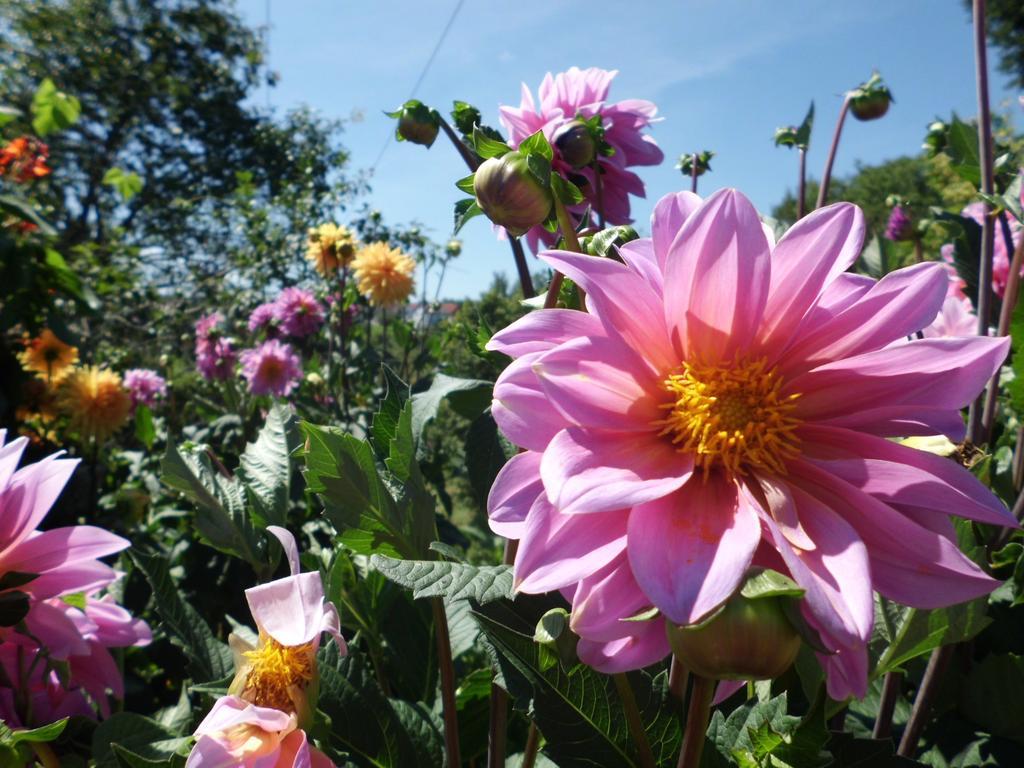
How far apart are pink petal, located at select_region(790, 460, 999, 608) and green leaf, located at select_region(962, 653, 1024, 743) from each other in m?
0.44

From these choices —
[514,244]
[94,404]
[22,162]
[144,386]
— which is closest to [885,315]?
[514,244]

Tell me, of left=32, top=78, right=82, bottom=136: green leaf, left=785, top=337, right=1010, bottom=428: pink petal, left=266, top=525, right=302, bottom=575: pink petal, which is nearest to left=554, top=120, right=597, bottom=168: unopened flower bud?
left=785, top=337, right=1010, bottom=428: pink petal

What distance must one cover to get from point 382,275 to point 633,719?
244cm

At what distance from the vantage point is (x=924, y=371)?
0.44m

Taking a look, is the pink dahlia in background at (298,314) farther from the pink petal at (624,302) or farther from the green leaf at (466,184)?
the pink petal at (624,302)

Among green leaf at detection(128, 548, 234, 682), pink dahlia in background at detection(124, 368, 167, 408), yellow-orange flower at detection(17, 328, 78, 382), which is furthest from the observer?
pink dahlia in background at detection(124, 368, 167, 408)

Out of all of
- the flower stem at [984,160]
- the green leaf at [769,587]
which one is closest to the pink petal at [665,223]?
the green leaf at [769,587]

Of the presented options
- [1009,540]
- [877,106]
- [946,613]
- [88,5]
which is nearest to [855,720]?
[1009,540]

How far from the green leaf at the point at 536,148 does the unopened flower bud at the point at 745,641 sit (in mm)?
385

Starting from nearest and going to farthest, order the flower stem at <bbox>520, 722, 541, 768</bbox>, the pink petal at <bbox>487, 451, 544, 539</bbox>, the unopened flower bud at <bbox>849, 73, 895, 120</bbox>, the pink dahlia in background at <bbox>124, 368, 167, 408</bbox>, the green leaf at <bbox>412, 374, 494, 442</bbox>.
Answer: the pink petal at <bbox>487, 451, 544, 539</bbox> < the flower stem at <bbox>520, 722, 541, 768</bbox> < the green leaf at <bbox>412, 374, 494, 442</bbox> < the unopened flower bud at <bbox>849, 73, 895, 120</bbox> < the pink dahlia in background at <bbox>124, 368, 167, 408</bbox>

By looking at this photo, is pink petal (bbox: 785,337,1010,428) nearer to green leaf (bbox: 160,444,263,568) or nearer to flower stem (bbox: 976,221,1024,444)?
flower stem (bbox: 976,221,1024,444)

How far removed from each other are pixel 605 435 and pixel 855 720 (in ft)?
2.00

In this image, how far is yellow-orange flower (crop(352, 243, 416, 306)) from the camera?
2.73 metres

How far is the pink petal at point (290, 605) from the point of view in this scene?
0.51 metres
